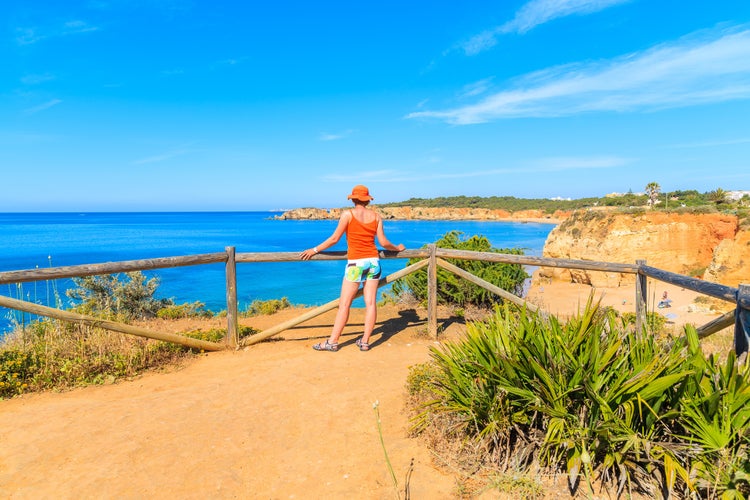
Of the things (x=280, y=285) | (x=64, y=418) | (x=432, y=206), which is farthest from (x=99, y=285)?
(x=432, y=206)

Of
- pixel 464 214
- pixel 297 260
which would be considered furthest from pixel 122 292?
pixel 464 214

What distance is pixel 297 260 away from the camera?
6.08 m

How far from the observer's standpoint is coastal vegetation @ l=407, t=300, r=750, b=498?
252 cm

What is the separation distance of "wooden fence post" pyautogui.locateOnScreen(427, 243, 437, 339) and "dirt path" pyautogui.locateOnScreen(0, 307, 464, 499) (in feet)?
5.22

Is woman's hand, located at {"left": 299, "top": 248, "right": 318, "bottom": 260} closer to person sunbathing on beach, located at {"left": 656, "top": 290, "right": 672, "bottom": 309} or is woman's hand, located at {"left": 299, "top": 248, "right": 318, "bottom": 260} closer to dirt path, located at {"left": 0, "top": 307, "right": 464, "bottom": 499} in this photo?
dirt path, located at {"left": 0, "top": 307, "right": 464, "bottom": 499}

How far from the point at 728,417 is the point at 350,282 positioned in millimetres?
4034

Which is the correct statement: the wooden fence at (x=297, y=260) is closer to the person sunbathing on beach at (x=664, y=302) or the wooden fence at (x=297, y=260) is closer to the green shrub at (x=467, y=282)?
the green shrub at (x=467, y=282)

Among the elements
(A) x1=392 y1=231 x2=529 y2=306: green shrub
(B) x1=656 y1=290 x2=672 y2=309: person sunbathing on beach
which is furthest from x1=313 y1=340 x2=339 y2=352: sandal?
(B) x1=656 y1=290 x2=672 y2=309: person sunbathing on beach

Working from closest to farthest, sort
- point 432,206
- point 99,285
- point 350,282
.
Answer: point 350,282
point 99,285
point 432,206

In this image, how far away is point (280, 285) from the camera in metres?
26.1

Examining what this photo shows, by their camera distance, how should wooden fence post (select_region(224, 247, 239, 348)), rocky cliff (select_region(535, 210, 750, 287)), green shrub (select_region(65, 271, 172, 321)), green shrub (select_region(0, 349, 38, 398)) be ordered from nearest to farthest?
green shrub (select_region(0, 349, 38, 398)) < wooden fence post (select_region(224, 247, 239, 348)) < green shrub (select_region(65, 271, 172, 321)) < rocky cliff (select_region(535, 210, 750, 287))

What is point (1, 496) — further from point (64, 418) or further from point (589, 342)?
point (589, 342)

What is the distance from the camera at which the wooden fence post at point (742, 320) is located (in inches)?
133

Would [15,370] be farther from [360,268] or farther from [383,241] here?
[383,241]
